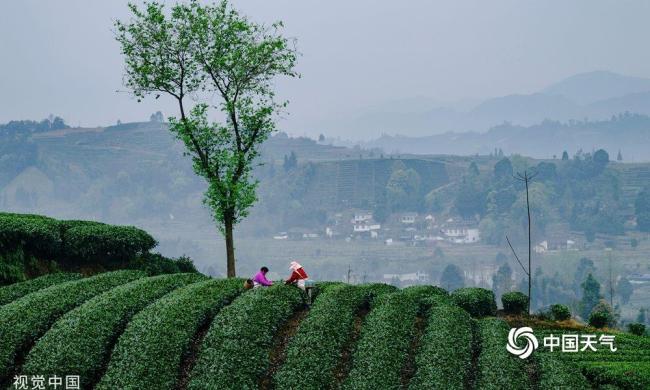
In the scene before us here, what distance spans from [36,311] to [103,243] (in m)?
7.63

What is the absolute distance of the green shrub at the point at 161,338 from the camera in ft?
50.3

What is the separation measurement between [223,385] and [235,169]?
13027 mm

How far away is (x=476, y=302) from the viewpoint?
24.4 m

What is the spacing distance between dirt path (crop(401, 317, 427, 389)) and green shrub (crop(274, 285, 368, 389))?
155cm

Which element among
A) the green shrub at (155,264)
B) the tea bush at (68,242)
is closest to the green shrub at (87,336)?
the tea bush at (68,242)

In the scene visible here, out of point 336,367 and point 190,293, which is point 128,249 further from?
point 336,367

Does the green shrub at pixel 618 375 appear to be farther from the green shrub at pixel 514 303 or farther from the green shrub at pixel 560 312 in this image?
the green shrub at pixel 514 303

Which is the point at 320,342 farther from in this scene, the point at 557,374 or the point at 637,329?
the point at 637,329

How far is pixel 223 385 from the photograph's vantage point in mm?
15359

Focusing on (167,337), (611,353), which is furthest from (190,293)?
(611,353)

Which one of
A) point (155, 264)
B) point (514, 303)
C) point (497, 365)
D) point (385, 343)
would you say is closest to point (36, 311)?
point (385, 343)

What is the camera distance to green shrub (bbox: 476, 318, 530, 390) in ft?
55.1

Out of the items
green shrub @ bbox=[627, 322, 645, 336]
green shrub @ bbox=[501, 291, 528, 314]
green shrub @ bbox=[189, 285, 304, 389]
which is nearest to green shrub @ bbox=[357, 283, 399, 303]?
green shrub @ bbox=[189, 285, 304, 389]

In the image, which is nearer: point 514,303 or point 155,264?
point 514,303
